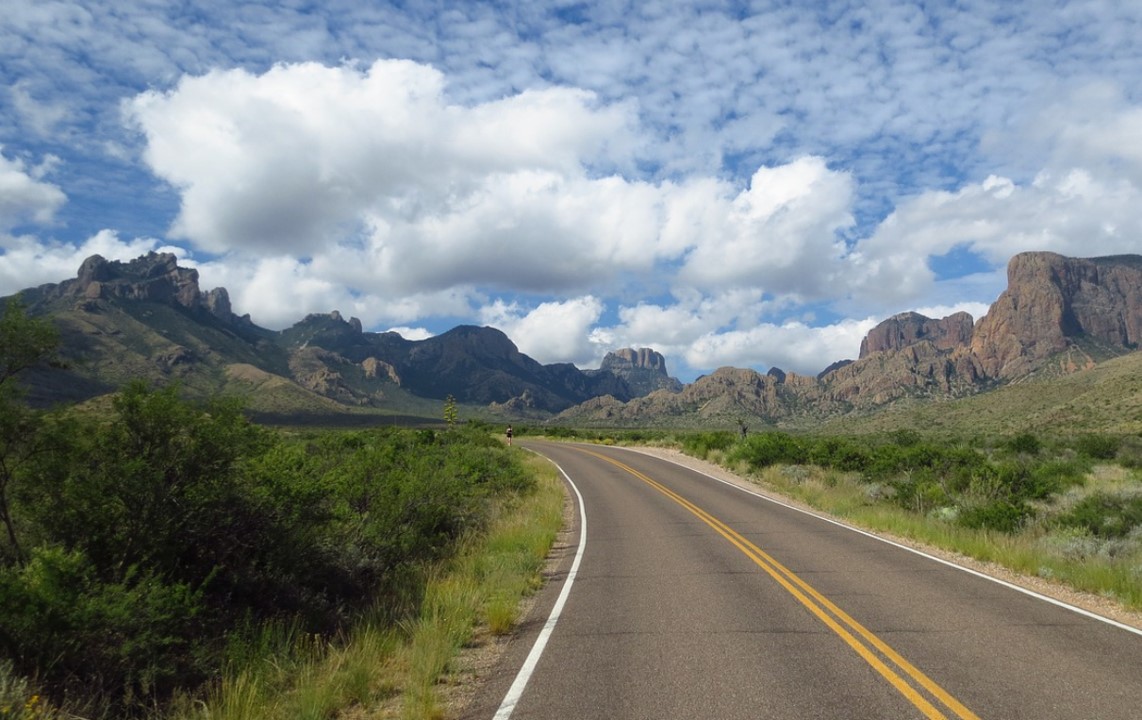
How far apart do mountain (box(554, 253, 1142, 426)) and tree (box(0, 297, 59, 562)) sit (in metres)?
141

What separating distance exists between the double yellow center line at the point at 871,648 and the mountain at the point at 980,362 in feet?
446

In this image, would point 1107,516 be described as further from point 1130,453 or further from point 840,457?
point 1130,453

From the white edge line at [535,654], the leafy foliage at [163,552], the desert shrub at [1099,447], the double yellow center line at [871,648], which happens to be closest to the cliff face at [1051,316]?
the desert shrub at [1099,447]

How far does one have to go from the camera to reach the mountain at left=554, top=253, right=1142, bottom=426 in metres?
152

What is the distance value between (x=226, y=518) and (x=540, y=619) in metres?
4.15

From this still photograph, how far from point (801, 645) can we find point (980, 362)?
7943 inches

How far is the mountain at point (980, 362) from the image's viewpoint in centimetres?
15238

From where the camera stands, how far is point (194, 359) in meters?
142

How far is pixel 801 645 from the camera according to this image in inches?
269

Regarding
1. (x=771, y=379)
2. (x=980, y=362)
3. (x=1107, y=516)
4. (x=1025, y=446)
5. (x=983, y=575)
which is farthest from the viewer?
(x=771, y=379)

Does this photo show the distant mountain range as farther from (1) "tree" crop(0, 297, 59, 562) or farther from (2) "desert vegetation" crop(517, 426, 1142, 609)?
(1) "tree" crop(0, 297, 59, 562)

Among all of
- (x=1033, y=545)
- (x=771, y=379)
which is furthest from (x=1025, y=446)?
(x=771, y=379)

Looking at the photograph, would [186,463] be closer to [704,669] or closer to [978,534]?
[704,669]

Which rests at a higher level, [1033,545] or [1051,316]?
[1051,316]
